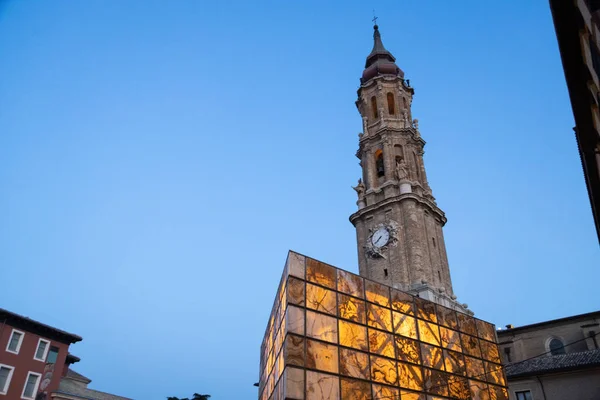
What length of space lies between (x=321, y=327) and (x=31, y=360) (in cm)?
2897

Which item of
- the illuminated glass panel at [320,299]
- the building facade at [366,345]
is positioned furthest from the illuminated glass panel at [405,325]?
the illuminated glass panel at [320,299]

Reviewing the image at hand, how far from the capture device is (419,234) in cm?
5288

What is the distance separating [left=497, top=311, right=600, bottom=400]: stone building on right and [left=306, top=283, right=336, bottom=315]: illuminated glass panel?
14261 mm

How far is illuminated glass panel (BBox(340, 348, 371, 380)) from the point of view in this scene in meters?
26.8

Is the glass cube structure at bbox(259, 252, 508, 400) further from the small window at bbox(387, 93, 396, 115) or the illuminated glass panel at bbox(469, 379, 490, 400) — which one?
the small window at bbox(387, 93, 396, 115)

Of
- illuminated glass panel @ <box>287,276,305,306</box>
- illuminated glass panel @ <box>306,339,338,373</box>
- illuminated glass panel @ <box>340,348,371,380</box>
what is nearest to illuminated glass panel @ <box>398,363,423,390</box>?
illuminated glass panel @ <box>340,348,371,380</box>

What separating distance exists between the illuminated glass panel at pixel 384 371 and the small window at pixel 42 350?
101ft

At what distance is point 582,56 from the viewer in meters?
15.9

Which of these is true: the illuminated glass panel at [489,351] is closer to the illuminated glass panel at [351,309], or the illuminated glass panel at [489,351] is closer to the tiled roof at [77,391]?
the illuminated glass panel at [351,309]

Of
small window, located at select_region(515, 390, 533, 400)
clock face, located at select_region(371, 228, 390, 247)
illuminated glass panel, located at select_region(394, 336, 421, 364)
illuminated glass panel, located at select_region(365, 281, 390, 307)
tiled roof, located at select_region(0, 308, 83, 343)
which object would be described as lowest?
small window, located at select_region(515, 390, 533, 400)

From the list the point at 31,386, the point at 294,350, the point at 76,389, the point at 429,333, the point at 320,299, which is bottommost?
the point at 294,350

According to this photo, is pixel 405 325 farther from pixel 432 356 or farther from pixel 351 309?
pixel 351 309

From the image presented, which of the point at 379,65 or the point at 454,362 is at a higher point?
the point at 379,65

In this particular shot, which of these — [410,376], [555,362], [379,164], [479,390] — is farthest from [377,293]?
[379,164]
